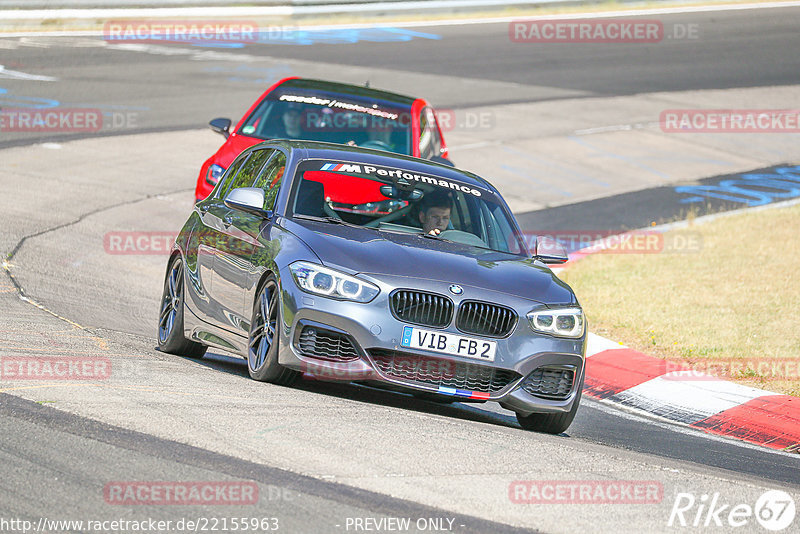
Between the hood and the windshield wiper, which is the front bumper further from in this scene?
the windshield wiper

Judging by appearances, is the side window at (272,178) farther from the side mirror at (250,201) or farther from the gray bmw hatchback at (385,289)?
the side mirror at (250,201)

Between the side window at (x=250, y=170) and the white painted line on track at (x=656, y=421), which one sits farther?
the side window at (x=250, y=170)

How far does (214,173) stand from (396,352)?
A: 6475 millimetres

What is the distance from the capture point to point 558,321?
7.79m

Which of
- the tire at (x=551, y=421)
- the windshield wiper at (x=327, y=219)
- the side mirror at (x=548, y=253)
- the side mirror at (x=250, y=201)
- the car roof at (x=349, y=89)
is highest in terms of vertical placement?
the car roof at (x=349, y=89)

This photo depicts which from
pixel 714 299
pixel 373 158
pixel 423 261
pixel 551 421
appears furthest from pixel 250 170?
pixel 714 299

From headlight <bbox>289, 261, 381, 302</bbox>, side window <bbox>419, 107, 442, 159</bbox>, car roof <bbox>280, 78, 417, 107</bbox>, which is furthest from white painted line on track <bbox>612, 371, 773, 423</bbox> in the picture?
car roof <bbox>280, 78, 417, 107</bbox>

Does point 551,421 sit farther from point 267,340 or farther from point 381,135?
point 381,135

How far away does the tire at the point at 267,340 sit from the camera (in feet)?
25.0

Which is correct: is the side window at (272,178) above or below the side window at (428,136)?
above

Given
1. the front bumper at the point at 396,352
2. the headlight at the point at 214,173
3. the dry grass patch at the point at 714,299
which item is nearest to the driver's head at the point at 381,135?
the headlight at the point at 214,173

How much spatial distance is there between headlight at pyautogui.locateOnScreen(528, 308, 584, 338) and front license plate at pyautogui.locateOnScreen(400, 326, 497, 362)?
1.36ft

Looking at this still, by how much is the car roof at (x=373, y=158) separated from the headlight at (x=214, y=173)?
154 inches

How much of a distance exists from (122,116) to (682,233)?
9452 mm
